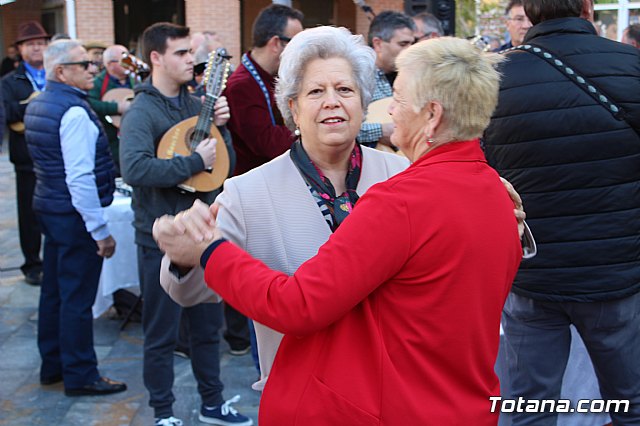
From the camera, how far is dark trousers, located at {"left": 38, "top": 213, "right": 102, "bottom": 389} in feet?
14.8

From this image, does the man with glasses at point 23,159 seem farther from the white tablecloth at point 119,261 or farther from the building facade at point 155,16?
the building facade at point 155,16

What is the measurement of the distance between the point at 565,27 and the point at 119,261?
384 centimetres

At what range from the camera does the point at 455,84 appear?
1.88 meters

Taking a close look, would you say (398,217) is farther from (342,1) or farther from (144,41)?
(342,1)

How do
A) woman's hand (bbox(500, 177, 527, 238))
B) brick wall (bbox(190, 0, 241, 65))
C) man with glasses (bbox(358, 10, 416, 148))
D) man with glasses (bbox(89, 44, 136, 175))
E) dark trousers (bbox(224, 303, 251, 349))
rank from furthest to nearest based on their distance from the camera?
brick wall (bbox(190, 0, 241, 65)), man with glasses (bbox(89, 44, 136, 175)), dark trousers (bbox(224, 303, 251, 349)), man with glasses (bbox(358, 10, 416, 148)), woman's hand (bbox(500, 177, 527, 238))

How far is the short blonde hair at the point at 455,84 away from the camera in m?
1.89

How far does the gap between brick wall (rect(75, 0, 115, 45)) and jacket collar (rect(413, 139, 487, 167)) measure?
14240 mm

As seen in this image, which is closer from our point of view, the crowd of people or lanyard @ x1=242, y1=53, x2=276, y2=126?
the crowd of people

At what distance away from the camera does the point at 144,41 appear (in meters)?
4.30

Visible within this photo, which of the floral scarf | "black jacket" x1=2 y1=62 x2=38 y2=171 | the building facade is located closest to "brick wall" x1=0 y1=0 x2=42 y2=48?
the building facade

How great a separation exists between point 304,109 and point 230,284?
0.77 m

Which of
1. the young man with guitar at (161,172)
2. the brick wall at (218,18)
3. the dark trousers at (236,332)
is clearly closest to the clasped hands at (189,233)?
the young man with guitar at (161,172)

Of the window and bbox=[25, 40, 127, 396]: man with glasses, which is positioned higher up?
the window

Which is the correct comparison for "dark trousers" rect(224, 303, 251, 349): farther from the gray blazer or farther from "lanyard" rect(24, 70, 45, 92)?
"lanyard" rect(24, 70, 45, 92)
